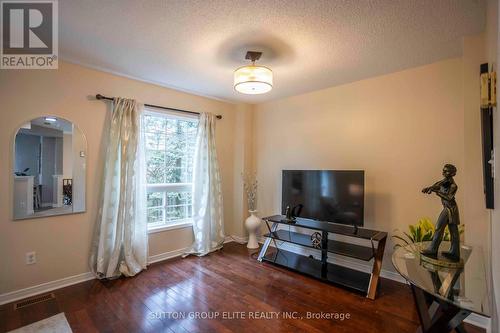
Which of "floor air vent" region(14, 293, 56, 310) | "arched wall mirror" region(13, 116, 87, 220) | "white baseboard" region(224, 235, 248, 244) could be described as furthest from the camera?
"white baseboard" region(224, 235, 248, 244)

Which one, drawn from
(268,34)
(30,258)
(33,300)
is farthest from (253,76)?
(33,300)

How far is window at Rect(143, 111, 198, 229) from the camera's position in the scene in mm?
3387

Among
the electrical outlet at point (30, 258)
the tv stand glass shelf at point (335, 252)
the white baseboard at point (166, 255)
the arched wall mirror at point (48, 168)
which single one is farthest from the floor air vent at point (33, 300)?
the tv stand glass shelf at point (335, 252)

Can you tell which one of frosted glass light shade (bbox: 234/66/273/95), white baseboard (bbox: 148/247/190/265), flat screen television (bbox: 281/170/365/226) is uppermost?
frosted glass light shade (bbox: 234/66/273/95)

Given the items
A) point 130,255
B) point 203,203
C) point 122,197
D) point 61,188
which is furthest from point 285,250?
point 61,188

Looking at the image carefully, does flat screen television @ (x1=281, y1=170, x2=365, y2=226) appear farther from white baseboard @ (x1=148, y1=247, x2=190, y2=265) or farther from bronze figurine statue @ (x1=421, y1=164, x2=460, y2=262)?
white baseboard @ (x1=148, y1=247, x2=190, y2=265)

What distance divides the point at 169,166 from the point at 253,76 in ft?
6.60

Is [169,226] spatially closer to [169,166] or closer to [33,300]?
[169,166]

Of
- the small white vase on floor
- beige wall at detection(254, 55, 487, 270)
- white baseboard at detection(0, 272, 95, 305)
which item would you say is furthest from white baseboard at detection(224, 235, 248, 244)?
white baseboard at detection(0, 272, 95, 305)

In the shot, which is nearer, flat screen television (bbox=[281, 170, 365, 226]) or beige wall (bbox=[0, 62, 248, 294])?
beige wall (bbox=[0, 62, 248, 294])

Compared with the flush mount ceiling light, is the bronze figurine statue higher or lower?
lower

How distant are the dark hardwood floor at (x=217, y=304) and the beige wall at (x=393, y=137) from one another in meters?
0.88

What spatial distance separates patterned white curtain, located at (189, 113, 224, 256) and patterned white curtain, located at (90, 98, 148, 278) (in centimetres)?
80

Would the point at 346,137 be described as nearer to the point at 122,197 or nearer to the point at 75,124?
the point at 122,197
